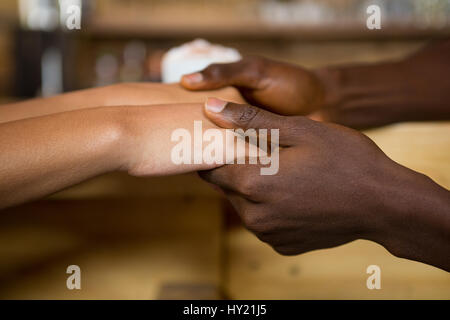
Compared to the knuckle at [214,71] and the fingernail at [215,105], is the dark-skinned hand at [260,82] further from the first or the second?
the fingernail at [215,105]

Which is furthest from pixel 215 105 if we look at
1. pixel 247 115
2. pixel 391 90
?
pixel 391 90

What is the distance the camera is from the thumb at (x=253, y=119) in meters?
0.49

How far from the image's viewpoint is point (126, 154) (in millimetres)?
505

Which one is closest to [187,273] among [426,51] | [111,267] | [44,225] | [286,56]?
[111,267]

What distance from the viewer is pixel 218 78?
0.68 m

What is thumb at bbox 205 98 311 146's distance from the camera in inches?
19.1

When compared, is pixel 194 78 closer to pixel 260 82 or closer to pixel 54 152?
pixel 260 82

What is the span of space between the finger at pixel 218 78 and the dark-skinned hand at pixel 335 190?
17 centimetres

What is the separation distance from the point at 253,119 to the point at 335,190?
112 millimetres

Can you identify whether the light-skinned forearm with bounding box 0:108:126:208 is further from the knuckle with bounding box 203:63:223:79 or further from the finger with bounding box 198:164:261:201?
the knuckle with bounding box 203:63:223:79

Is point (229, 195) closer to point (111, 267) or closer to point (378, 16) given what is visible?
point (111, 267)

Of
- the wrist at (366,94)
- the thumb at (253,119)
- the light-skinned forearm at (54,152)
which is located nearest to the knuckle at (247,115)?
the thumb at (253,119)

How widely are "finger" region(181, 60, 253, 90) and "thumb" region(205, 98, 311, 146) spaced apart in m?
0.16

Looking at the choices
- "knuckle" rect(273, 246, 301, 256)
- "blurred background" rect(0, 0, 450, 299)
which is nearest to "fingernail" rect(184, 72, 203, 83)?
"blurred background" rect(0, 0, 450, 299)
